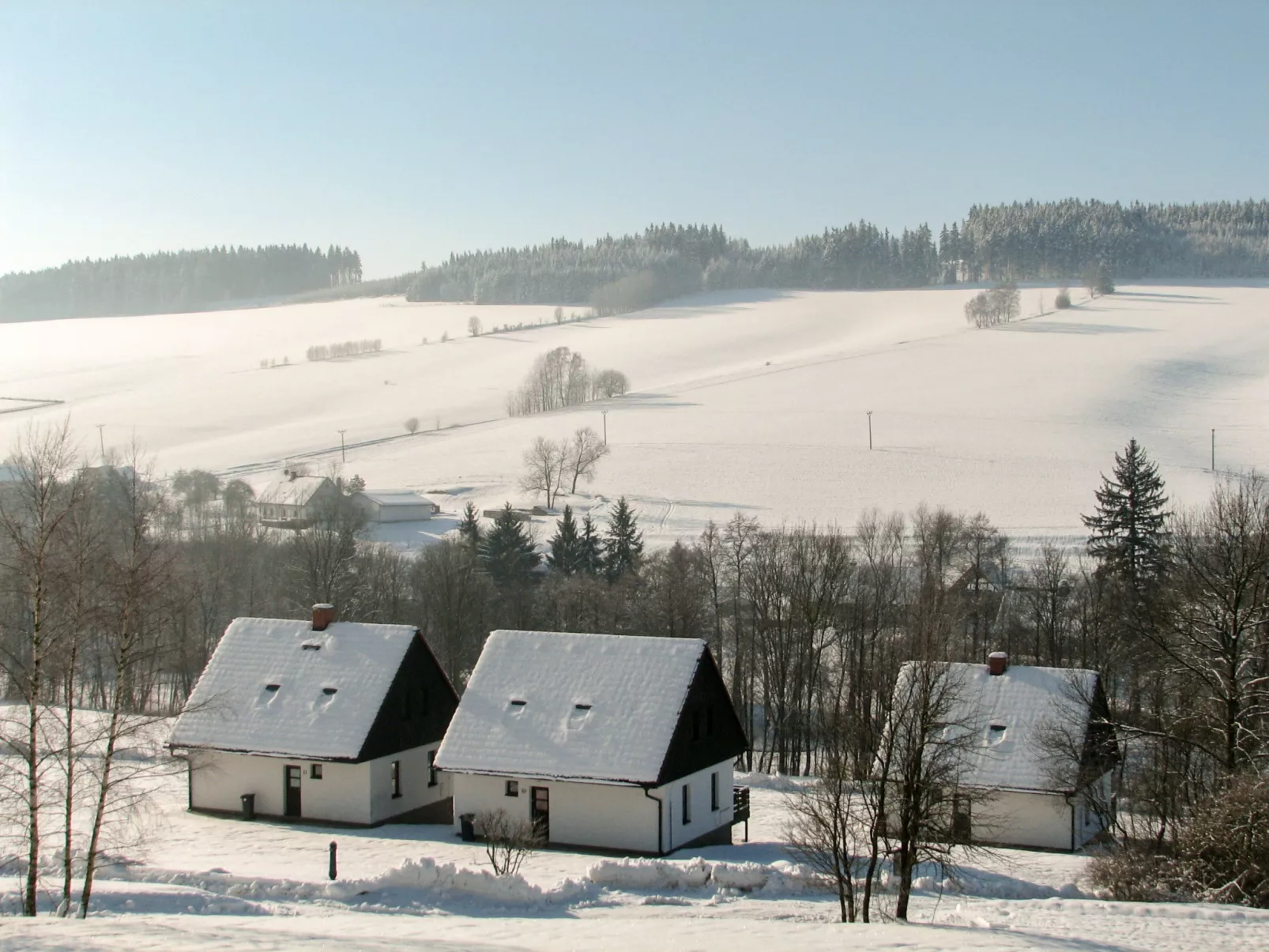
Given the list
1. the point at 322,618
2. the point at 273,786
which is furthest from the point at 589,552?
the point at 273,786

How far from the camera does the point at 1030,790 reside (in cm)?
3067

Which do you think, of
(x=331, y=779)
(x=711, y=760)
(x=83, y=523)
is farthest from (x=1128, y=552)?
(x=83, y=523)

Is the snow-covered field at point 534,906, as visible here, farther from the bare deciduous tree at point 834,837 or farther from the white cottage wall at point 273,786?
the white cottage wall at point 273,786

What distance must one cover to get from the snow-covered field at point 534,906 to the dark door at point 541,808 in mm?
1450

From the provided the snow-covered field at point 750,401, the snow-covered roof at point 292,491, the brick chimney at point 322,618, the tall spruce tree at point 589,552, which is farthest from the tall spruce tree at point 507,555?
the brick chimney at point 322,618

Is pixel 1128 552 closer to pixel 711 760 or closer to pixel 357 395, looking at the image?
pixel 711 760

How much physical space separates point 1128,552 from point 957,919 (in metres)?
45.2

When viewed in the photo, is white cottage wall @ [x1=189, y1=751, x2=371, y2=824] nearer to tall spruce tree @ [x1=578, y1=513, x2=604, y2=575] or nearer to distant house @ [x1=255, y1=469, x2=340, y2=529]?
tall spruce tree @ [x1=578, y1=513, x2=604, y2=575]

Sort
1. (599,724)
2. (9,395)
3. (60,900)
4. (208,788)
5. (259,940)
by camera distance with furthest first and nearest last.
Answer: (9,395) < (208,788) < (599,724) < (60,900) < (259,940)

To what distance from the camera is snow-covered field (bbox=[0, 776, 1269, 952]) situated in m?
15.7

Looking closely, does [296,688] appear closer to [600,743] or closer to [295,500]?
[600,743]

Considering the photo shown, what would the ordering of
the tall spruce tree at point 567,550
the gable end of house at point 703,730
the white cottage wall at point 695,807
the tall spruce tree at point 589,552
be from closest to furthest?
the white cottage wall at point 695,807
the gable end of house at point 703,730
the tall spruce tree at point 589,552
the tall spruce tree at point 567,550

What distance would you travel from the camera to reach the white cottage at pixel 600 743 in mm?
28141

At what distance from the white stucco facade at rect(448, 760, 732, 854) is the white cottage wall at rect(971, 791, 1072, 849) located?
7.41 m
